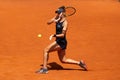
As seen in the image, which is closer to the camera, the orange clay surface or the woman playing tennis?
the woman playing tennis

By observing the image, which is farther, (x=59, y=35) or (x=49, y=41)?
(x=49, y=41)

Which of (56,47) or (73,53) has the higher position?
(56,47)

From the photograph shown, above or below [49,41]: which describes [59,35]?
above

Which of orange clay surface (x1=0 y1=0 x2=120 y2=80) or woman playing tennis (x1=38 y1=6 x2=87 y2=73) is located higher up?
woman playing tennis (x1=38 y1=6 x2=87 y2=73)

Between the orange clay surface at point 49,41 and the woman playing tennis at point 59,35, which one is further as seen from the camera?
the orange clay surface at point 49,41

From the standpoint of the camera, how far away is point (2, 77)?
10727 mm

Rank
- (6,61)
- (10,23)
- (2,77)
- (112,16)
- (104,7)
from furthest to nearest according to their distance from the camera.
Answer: (104,7), (112,16), (10,23), (6,61), (2,77)

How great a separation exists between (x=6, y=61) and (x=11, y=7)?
406 inches

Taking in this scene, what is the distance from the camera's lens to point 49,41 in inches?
634

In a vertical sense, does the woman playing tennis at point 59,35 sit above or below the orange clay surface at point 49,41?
above

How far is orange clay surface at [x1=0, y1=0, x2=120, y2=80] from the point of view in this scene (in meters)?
11.5

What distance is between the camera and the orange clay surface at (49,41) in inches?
454

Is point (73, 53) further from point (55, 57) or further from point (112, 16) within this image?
point (112, 16)

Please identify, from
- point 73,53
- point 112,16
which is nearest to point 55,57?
point 73,53
